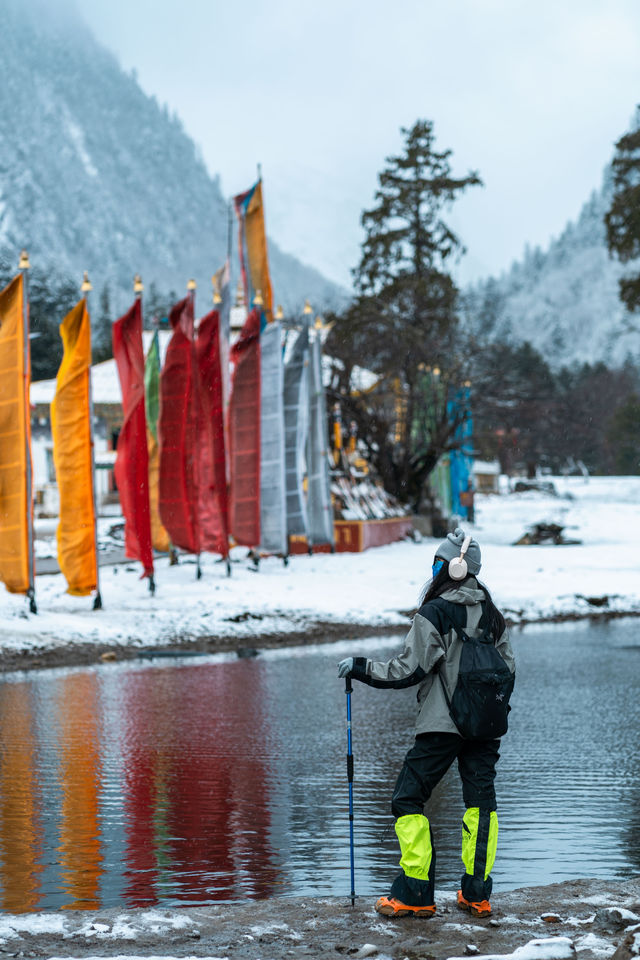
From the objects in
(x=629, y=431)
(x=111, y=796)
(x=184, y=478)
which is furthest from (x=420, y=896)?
(x=629, y=431)

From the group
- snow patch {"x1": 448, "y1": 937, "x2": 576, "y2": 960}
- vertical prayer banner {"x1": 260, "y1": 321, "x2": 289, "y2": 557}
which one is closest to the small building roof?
vertical prayer banner {"x1": 260, "y1": 321, "x2": 289, "y2": 557}

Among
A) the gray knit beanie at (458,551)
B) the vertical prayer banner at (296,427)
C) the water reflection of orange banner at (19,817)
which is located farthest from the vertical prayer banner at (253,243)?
the gray knit beanie at (458,551)

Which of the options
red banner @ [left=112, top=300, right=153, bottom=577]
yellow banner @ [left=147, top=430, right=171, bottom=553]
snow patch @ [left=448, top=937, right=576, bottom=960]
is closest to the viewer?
snow patch @ [left=448, top=937, right=576, bottom=960]

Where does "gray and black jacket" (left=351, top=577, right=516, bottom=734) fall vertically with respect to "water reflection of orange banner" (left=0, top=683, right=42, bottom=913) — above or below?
above

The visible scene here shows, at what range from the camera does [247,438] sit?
28.5 metres

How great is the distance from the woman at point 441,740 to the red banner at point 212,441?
67.4 feet

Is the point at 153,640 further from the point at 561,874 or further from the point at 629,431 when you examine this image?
the point at 629,431

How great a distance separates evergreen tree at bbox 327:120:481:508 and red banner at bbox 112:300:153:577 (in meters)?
21.1

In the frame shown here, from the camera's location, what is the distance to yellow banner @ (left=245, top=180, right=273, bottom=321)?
3275 centimetres

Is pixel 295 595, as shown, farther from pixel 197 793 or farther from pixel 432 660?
pixel 432 660

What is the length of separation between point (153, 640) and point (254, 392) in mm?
9032

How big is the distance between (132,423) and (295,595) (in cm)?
458

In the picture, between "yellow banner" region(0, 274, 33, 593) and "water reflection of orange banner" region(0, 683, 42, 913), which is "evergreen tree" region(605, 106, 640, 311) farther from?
"water reflection of orange banner" region(0, 683, 42, 913)

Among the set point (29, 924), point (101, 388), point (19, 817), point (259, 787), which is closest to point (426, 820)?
point (29, 924)
